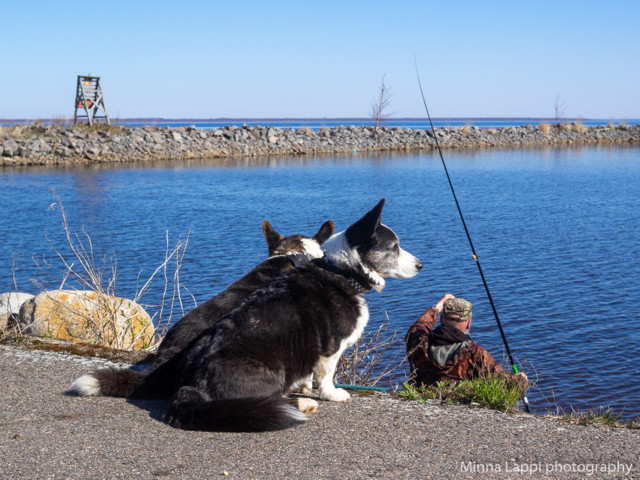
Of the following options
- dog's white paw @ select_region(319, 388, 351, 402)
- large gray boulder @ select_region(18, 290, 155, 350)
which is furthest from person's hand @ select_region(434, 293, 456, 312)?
large gray boulder @ select_region(18, 290, 155, 350)

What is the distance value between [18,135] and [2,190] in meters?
18.5

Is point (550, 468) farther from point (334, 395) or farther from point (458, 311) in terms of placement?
point (458, 311)

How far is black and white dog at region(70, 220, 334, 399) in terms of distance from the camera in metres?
4.99

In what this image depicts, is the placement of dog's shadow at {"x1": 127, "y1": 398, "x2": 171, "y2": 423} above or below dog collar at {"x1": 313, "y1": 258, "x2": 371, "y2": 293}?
below

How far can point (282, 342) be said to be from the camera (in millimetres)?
4453

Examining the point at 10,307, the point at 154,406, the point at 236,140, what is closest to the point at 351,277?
the point at 154,406

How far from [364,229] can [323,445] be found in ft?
5.43

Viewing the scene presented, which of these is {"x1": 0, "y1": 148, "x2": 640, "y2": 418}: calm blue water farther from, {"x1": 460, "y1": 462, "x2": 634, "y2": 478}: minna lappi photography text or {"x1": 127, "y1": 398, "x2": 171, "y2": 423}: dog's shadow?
{"x1": 127, "y1": 398, "x2": 171, "y2": 423}: dog's shadow

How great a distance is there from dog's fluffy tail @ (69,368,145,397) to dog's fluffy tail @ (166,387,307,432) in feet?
2.95

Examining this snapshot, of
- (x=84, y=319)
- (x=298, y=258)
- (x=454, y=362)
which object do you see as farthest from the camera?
(x=84, y=319)

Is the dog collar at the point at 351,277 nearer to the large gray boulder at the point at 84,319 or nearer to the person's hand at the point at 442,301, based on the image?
the person's hand at the point at 442,301

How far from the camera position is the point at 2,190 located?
31.4 m

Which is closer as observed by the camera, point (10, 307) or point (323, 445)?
point (323, 445)

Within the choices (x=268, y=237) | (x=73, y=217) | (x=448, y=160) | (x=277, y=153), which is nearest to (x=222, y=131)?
Result: (x=277, y=153)
